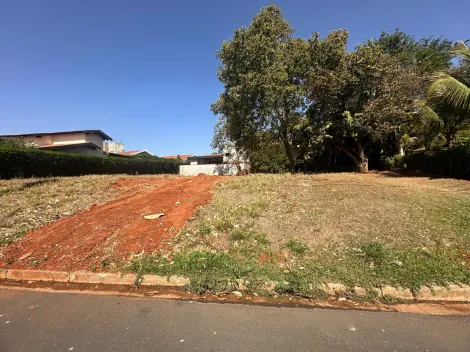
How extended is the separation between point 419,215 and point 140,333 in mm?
5684

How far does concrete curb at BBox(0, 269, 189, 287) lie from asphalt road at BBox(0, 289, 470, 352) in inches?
18.5

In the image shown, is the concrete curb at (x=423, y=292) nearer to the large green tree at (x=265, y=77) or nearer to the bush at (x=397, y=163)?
the large green tree at (x=265, y=77)

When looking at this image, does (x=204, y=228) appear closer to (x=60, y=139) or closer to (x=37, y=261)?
(x=37, y=261)

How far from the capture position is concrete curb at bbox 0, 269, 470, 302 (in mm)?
3479

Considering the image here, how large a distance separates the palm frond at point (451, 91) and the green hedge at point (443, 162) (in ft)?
7.55

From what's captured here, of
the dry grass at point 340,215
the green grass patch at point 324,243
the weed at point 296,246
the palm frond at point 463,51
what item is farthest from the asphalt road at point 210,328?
the palm frond at point 463,51

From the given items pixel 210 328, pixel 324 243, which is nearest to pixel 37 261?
pixel 210 328

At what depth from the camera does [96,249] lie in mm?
4875

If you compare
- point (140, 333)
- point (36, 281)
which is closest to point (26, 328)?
point (140, 333)

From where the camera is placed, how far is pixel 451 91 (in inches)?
340

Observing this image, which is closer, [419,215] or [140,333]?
[140,333]

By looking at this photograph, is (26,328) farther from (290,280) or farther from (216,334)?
(290,280)

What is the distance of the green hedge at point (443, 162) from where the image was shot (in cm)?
1020

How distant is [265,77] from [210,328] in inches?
437
